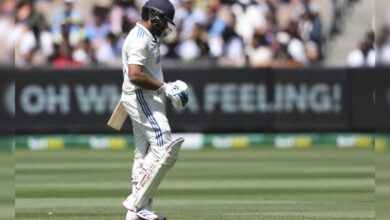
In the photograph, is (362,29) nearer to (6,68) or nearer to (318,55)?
(318,55)

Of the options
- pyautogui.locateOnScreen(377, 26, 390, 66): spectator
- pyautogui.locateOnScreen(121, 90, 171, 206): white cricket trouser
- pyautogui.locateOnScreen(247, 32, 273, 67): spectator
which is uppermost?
pyautogui.locateOnScreen(377, 26, 390, 66): spectator

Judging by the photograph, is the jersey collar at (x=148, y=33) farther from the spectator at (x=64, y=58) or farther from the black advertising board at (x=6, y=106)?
the spectator at (x=64, y=58)

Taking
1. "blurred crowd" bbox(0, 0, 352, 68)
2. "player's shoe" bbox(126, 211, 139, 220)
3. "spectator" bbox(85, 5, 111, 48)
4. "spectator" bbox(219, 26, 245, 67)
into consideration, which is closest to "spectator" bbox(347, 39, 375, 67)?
"blurred crowd" bbox(0, 0, 352, 68)

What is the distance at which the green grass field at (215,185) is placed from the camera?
26.4ft

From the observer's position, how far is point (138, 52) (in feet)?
21.6

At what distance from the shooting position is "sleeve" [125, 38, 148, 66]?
659 cm

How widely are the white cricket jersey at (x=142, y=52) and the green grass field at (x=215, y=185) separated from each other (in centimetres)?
122

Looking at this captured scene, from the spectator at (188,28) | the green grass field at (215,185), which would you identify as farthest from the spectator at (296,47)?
the green grass field at (215,185)

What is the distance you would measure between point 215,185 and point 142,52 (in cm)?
429

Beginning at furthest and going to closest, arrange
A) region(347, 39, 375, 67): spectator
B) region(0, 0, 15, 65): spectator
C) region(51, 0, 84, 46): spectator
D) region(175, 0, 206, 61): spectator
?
region(51, 0, 84, 46): spectator, region(175, 0, 206, 61): spectator, region(347, 39, 375, 67): spectator, region(0, 0, 15, 65): spectator

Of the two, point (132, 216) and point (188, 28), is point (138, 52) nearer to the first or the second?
point (132, 216)

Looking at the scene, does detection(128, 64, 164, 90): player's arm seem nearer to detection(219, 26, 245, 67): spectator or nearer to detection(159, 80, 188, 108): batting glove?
detection(159, 80, 188, 108): batting glove

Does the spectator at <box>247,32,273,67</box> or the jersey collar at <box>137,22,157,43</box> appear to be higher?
the jersey collar at <box>137,22,157,43</box>

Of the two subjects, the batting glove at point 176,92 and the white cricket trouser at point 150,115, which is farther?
the white cricket trouser at point 150,115
